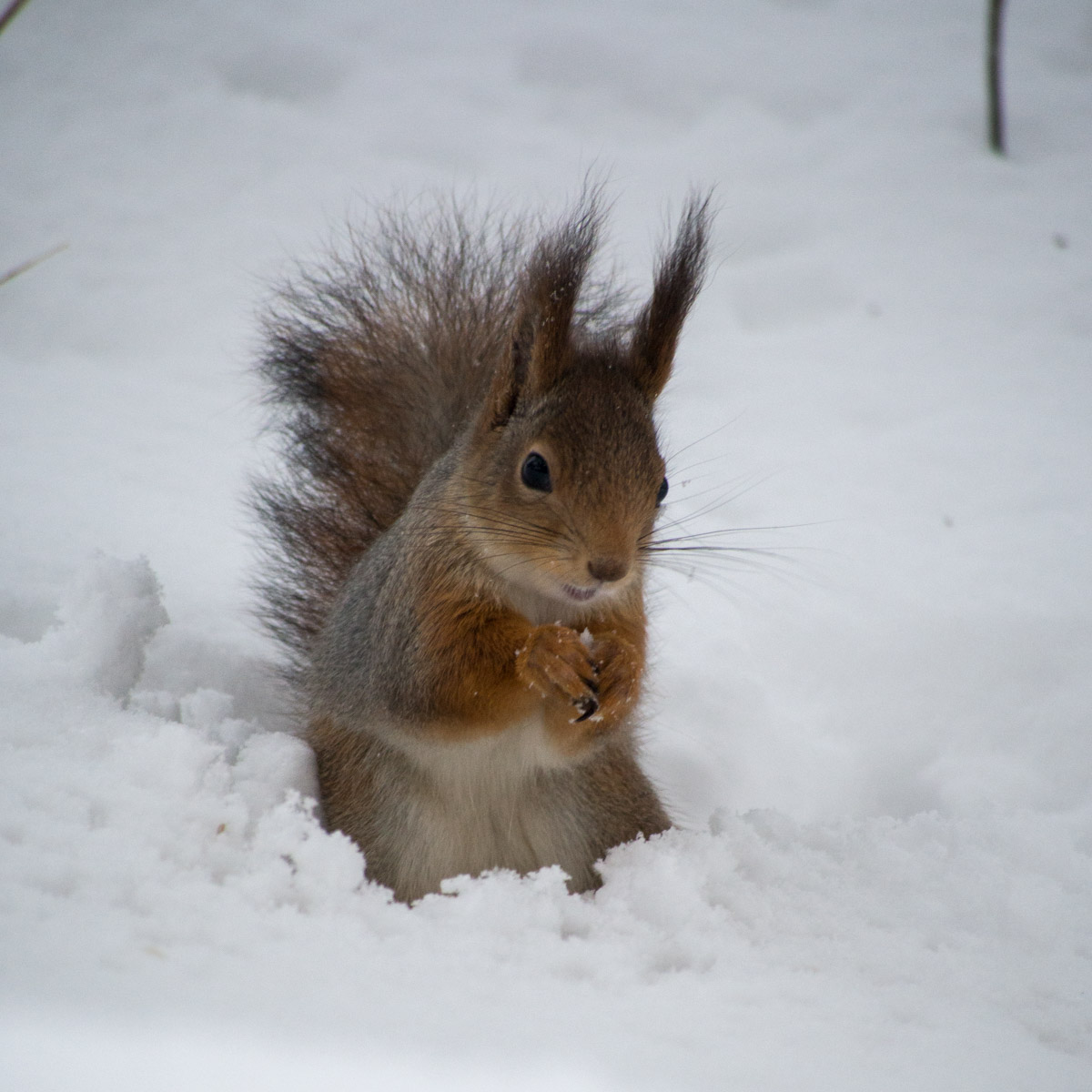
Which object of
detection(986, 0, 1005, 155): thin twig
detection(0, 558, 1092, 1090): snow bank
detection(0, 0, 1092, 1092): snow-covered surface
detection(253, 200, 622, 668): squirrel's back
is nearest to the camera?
detection(0, 558, 1092, 1090): snow bank

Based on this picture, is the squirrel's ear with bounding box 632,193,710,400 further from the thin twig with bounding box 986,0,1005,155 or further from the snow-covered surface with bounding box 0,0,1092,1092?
the thin twig with bounding box 986,0,1005,155

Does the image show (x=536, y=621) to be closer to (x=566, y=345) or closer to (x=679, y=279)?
(x=566, y=345)

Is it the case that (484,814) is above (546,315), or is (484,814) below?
below

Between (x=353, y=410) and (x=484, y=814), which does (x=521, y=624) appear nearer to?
(x=484, y=814)

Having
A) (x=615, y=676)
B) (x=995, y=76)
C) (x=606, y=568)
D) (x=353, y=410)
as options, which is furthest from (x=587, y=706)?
(x=995, y=76)

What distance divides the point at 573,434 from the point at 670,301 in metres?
0.26

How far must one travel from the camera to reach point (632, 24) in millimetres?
3211

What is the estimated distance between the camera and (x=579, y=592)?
1.11 metres

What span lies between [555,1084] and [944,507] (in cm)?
175

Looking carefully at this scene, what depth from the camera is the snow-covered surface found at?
2.78ft

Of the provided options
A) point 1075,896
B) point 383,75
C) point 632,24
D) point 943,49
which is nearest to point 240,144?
point 383,75

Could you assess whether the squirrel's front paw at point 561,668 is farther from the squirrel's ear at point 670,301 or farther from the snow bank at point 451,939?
the squirrel's ear at point 670,301

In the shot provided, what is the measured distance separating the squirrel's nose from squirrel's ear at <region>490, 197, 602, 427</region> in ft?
0.83

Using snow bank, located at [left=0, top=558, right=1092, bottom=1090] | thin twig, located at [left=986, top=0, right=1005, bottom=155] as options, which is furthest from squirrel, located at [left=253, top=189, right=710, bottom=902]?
thin twig, located at [left=986, top=0, right=1005, bottom=155]
